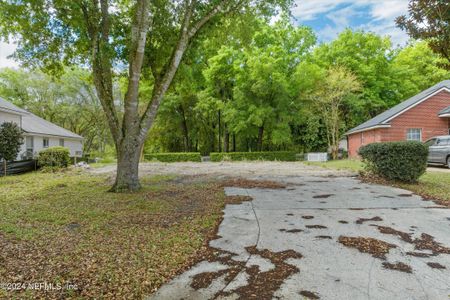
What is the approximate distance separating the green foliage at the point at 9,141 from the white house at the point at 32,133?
1623mm

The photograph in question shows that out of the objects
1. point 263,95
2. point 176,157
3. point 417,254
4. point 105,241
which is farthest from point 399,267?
point 176,157

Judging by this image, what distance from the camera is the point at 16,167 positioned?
14273 mm

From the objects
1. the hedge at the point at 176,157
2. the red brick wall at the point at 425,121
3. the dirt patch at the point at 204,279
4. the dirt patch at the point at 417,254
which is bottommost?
the dirt patch at the point at 204,279

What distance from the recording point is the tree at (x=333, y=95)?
2294 centimetres

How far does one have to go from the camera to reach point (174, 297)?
2.64 meters

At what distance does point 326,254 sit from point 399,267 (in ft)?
2.55

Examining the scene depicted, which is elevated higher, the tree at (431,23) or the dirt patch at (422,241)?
the tree at (431,23)

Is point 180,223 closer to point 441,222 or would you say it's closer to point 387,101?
point 441,222

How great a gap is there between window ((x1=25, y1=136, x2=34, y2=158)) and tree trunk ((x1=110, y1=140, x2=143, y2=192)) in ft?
53.7

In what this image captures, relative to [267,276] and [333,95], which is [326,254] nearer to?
[267,276]

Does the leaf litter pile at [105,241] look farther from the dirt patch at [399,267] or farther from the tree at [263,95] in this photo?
the tree at [263,95]

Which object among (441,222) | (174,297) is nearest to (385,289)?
(174,297)

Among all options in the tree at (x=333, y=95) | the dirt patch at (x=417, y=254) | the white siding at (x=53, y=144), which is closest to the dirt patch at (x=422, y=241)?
the dirt patch at (x=417, y=254)

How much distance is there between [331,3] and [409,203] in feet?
33.4
